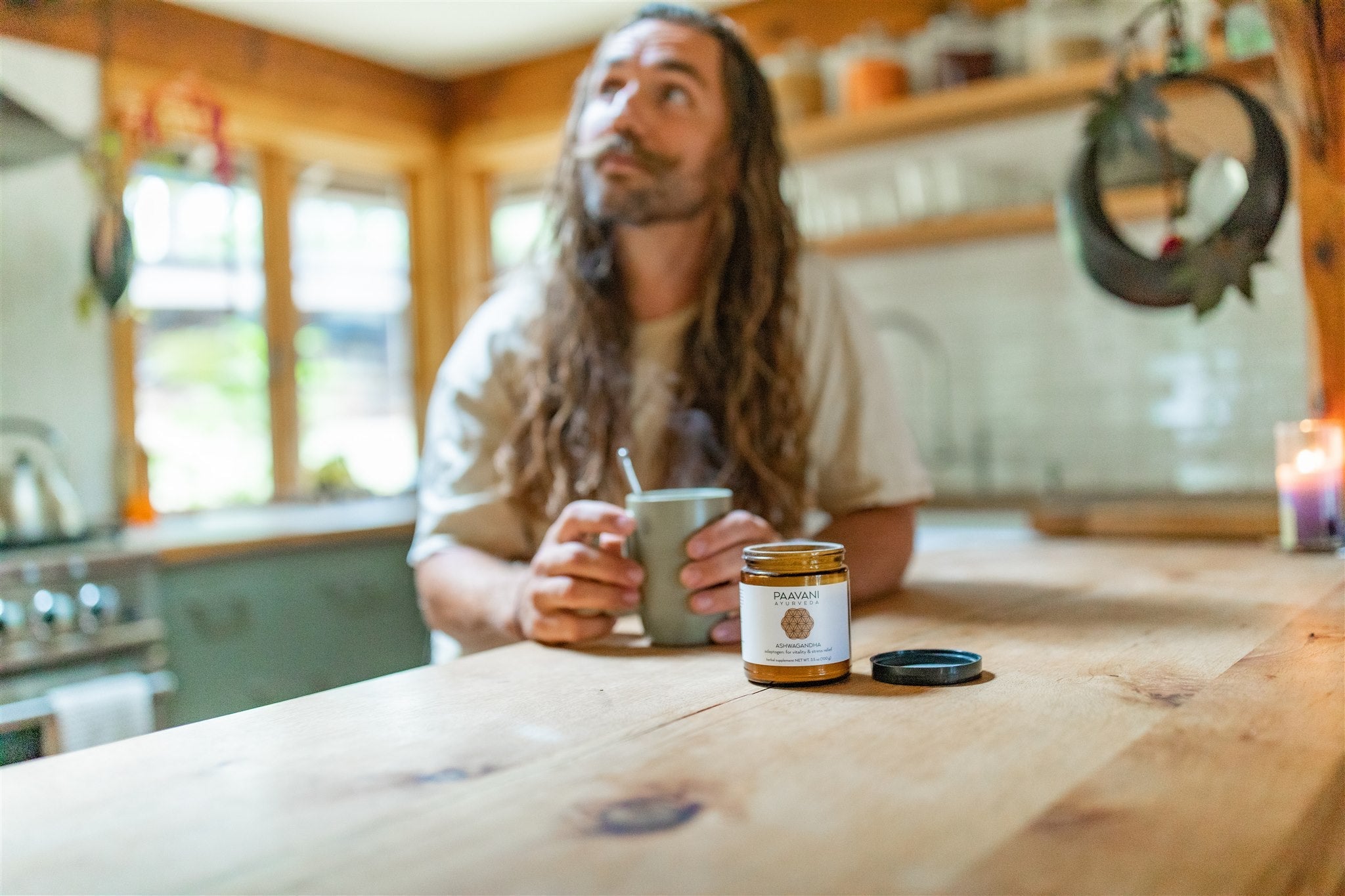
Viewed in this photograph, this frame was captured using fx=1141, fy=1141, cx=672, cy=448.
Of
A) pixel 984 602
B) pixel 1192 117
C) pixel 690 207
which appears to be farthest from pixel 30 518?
pixel 1192 117

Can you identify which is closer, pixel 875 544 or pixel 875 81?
pixel 875 544

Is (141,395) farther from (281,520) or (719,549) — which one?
(719,549)

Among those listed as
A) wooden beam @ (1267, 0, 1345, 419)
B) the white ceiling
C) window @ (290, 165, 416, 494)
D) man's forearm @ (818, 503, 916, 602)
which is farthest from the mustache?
window @ (290, 165, 416, 494)

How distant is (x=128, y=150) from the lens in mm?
3049

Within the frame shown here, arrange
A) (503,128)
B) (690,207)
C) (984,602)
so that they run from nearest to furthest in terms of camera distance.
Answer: (984,602)
(690,207)
(503,128)

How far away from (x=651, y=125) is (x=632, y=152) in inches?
2.2

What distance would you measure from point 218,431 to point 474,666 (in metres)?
3.08

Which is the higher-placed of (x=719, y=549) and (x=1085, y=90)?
(x=1085, y=90)

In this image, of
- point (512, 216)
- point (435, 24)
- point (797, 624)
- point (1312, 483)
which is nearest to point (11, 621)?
point (797, 624)

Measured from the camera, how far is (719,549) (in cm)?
101

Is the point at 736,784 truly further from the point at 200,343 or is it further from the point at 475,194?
the point at 475,194

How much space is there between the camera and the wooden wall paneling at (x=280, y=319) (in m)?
3.93

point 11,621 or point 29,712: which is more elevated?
point 11,621

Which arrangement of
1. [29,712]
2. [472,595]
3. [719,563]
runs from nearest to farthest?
[719,563] → [472,595] → [29,712]
